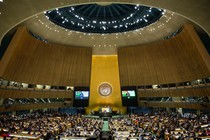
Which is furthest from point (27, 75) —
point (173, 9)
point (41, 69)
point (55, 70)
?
point (173, 9)

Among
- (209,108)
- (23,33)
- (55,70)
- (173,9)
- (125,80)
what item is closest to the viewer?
(173,9)

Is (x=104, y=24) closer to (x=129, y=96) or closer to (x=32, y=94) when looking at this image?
(x=129, y=96)

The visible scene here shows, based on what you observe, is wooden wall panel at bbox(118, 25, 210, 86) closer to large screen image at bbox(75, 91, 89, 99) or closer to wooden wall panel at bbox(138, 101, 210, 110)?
wooden wall panel at bbox(138, 101, 210, 110)

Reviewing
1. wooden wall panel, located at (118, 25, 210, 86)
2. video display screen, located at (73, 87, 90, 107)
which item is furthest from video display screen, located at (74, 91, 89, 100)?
wooden wall panel, located at (118, 25, 210, 86)

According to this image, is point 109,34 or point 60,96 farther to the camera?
point 60,96

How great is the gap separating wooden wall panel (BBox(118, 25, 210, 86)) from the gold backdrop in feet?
17.5

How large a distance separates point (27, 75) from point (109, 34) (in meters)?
14.6

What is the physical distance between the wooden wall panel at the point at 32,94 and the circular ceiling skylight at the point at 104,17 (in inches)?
452

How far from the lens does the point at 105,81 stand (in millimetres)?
40312

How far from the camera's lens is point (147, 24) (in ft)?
91.6

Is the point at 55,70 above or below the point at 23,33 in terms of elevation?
below

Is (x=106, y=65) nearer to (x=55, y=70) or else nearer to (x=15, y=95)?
(x=55, y=70)

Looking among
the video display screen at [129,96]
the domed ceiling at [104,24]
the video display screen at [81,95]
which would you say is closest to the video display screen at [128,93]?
the video display screen at [129,96]

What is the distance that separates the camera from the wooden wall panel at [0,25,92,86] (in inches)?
1015
